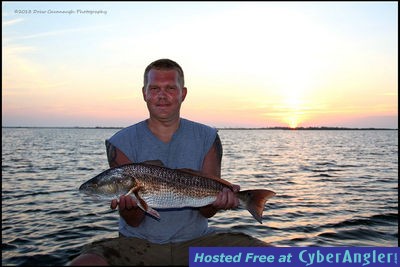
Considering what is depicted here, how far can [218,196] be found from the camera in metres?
4.79

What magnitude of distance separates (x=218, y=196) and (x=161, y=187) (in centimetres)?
72

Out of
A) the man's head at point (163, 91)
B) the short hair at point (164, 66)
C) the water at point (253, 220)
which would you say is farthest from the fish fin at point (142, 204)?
the water at point (253, 220)

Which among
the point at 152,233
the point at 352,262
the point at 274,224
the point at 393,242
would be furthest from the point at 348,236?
the point at 152,233

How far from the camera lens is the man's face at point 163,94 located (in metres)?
4.99

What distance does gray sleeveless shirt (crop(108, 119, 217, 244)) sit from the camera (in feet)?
15.1

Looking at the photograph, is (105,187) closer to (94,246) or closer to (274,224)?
(94,246)

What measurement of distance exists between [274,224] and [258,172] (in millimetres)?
12349

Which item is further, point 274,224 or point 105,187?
point 274,224

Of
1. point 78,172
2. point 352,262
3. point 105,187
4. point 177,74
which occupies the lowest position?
point 78,172

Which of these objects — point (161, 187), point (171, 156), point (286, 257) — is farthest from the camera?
point (171, 156)

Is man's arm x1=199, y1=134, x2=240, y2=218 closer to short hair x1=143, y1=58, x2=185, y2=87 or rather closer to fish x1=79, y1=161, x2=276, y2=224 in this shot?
fish x1=79, y1=161, x2=276, y2=224

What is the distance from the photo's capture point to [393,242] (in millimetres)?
9672

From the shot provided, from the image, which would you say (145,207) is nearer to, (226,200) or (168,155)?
(168,155)

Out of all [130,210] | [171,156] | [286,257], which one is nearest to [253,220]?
[171,156]
